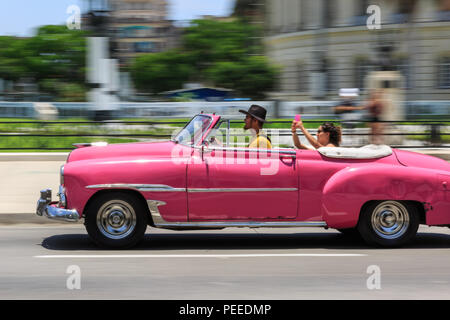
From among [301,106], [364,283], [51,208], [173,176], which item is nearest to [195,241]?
[173,176]

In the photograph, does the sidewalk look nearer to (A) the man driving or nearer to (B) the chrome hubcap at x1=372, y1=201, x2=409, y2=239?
(A) the man driving

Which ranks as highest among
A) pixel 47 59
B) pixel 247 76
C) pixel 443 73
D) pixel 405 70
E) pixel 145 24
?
pixel 145 24

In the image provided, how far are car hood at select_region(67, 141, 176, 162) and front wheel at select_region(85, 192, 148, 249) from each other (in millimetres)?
424

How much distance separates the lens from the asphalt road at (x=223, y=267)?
5.84m

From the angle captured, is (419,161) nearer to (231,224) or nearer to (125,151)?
(231,224)

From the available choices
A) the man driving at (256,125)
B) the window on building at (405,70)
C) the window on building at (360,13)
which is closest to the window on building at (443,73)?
the window on building at (405,70)

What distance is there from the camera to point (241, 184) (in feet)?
24.3

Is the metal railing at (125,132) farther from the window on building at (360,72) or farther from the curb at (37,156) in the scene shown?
the window on building at (360,72)

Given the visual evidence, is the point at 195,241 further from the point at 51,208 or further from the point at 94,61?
the point at 94,61

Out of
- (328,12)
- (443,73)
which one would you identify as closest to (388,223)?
(443,73)

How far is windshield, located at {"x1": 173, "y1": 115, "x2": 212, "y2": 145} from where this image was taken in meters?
7.61

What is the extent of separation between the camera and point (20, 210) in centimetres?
984

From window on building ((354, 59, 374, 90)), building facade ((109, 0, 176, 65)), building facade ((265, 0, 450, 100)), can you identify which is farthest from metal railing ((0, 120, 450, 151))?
building facade ((109, 0, 176, 65))

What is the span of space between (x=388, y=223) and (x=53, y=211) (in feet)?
11.5
